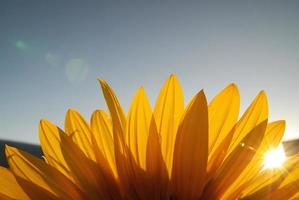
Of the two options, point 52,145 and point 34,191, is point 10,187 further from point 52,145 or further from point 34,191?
point 52,145


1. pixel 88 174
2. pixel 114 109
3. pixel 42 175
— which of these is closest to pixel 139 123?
pixel 114 109

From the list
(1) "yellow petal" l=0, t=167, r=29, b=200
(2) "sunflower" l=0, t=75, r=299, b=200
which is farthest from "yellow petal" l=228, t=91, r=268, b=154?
(1) "yellow petal" l=0, t=167, r=29, b=200

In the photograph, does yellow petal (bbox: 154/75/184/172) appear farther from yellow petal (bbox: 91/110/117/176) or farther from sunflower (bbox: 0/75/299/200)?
yellow petal (bbox: 91/110/117/176)

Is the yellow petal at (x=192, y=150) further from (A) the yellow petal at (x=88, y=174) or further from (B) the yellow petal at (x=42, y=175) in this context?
(B) the yellow petal at (x=42, y=175)

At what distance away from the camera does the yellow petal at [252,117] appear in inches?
45.3

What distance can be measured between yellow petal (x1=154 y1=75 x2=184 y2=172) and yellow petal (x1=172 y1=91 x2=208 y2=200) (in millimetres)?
49

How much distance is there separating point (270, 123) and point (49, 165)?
2.29 ft

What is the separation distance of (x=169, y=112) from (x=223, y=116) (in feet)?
0.52

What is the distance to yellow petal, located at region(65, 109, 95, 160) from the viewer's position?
125cm

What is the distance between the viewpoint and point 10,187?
1.13 m

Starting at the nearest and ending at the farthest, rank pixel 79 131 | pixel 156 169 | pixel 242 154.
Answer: pixel 242 154
pixel 156 169
pixel 79 131

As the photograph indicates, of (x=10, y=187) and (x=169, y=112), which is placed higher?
(x=169, y=112)

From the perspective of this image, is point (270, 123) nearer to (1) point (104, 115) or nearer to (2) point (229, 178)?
(2) point (229, 178)

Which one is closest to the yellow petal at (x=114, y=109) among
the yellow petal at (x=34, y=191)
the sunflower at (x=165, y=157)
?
the sunflower at (x=165, y=157)
